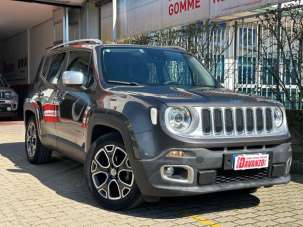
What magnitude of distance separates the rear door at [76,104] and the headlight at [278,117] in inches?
82.1

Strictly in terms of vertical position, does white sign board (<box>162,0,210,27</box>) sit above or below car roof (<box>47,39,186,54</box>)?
above

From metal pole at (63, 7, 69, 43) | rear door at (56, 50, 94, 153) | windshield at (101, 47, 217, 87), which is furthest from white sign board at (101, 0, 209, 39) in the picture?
rear door at (56, 50, 94, 153)

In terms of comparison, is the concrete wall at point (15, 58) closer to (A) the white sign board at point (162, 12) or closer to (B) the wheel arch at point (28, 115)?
(A) the white sign board at point (162, 12)

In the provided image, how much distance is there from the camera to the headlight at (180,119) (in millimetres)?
4645

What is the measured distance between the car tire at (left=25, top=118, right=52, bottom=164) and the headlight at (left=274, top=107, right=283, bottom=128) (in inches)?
156

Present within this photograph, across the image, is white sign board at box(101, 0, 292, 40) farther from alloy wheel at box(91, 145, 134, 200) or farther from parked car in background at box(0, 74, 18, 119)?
alloy wheel at box(91, 145, 134, 200)

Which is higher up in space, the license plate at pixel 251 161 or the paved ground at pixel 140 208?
the license plate at pixel 251 161

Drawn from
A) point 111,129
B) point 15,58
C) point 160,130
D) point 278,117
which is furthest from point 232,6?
point 15,58

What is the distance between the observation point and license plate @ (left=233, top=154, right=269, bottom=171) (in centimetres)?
477

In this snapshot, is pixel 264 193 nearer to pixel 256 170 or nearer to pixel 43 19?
pixel 256 170

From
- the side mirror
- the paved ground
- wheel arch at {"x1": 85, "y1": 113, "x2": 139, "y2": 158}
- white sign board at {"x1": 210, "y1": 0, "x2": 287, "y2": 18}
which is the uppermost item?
white sign board at {"x1": 210, "y1": 0, "x2": 287, "y2": 18}

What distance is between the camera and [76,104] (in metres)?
6.11

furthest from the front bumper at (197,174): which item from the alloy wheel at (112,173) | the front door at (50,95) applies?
the front door at (50,95)

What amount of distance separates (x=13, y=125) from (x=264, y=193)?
437 inches
